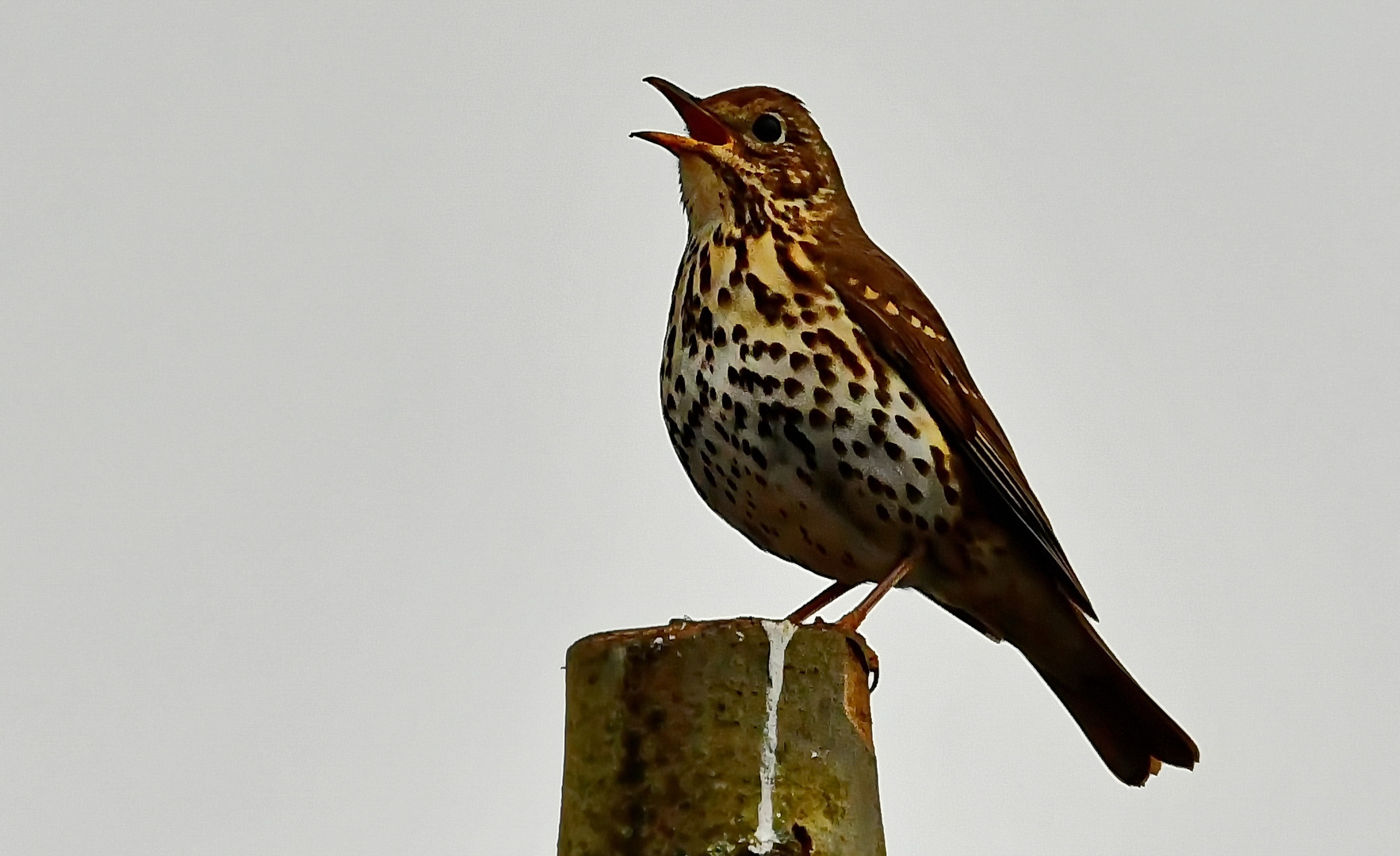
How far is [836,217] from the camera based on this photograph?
22.2 feet

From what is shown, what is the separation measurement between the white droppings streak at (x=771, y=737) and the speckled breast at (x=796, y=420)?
5.11 ft

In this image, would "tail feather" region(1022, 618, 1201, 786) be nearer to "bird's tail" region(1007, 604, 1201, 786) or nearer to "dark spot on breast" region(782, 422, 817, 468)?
"bird's tail" region(1007, 604, 1201, 786)

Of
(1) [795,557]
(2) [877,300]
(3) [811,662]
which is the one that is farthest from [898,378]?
(3) [811,662]

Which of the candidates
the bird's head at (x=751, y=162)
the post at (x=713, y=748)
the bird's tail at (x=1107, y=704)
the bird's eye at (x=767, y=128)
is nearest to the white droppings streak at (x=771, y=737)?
the post at (x=713, y=748)

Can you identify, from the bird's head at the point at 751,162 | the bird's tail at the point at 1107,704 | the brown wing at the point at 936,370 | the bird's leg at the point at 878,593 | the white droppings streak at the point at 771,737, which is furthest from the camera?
the bird's tail at the point at 1107,704

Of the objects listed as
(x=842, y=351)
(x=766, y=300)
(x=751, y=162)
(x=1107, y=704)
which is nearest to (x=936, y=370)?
(x=842, y=351)

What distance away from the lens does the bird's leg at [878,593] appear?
5840mm

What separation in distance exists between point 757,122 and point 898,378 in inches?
46.5

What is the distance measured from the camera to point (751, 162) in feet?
21.7

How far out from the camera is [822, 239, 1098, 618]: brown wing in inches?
242

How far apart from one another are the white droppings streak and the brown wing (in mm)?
1907

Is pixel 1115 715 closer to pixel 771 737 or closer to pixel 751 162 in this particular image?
pixel 751 162

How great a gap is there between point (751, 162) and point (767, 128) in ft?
0.63

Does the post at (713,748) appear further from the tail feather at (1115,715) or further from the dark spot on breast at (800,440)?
the tail feather at (1115,715)
